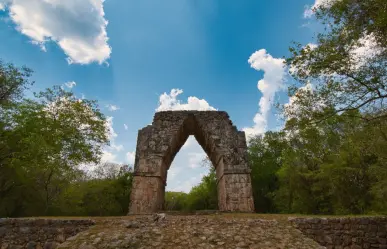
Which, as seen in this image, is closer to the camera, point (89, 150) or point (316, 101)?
point (316, 101)

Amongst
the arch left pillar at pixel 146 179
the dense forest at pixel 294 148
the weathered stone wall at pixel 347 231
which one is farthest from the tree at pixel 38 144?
the weathered stone wall at pixel 347 231

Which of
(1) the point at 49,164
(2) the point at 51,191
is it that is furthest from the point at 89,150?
(2) the point at 51,191

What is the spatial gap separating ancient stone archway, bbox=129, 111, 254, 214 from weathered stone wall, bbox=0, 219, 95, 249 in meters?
3.17

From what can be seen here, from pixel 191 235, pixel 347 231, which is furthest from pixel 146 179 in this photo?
pixel 347 231

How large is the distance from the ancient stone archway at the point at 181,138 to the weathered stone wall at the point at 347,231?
11.1 ft

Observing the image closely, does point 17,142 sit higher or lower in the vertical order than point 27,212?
Result: higher

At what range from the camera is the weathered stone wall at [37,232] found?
227 inches

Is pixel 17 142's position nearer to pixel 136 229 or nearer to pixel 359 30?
pixel 136 229

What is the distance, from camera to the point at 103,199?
2428 centimetres

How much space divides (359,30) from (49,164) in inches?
685

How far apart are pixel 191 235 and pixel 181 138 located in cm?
753

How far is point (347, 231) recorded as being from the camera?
19.4ft

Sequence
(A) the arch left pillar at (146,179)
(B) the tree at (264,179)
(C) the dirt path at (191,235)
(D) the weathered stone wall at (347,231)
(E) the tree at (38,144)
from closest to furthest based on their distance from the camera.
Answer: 1. (C) the dirt path at (191,235)
2. (D) the weathered stone wall at (347,231)
3. (A) the arch left pillar at (146,179)
4. (E) the tree at (38,144)
5. (B) the tree at (264,179)

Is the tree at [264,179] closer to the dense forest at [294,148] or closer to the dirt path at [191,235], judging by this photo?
the dense forest at [294,148]
